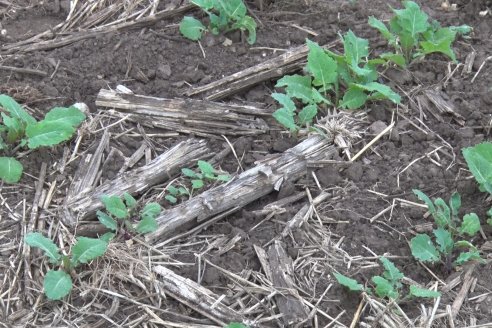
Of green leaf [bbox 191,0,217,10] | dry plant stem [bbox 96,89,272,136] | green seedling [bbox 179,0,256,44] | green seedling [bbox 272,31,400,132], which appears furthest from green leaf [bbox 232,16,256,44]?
dry plant stem [bbox 96,89,272,136]

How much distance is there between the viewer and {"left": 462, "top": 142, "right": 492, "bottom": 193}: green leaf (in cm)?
289

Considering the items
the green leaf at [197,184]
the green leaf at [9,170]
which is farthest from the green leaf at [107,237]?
the green leaf at [9,170]

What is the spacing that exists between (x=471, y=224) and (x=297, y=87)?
3.37ft

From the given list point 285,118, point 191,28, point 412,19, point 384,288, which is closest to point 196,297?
point 384,288

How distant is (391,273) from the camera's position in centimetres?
263

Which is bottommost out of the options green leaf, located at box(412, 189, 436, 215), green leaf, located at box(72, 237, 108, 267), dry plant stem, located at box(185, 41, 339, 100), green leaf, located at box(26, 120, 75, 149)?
green leaf, located at box(412, 189, 436, 215)

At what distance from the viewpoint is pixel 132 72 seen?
11.4 ft

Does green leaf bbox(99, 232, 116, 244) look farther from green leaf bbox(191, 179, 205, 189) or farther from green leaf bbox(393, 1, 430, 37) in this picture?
green leaf bbox(393, 1, 430, 37)

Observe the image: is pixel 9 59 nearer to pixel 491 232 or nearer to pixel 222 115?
pixel 222 115

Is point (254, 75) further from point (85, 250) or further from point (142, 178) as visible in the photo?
point (85, 250)

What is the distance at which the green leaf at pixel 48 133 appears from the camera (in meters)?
2.98

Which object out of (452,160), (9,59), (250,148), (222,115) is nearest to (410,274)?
(452,160)

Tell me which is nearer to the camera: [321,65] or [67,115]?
[67,115]

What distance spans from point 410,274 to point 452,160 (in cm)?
65
